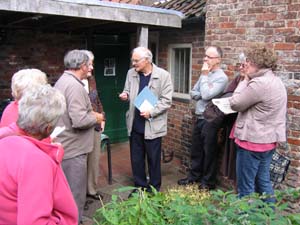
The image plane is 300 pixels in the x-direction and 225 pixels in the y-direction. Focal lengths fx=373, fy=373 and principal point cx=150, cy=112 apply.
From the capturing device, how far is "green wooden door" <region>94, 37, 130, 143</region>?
7668 mm

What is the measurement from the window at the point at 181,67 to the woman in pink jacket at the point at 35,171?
15.8 feet

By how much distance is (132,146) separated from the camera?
191 inches

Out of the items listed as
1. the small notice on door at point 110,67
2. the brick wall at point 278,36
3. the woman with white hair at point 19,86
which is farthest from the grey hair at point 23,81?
the small notice on door at point 110,67

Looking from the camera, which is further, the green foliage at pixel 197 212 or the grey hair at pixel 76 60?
the grey hair at pixel 76 60

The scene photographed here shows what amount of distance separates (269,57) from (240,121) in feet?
2.30

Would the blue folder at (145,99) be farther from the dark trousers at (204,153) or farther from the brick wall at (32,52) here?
the brick wall at (32,52)

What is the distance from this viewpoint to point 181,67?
693 cm

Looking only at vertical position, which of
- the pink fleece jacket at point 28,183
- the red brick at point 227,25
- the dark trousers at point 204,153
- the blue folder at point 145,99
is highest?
the red brick at point 227,25

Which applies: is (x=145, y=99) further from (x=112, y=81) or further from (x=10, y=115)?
(x=112, y=81)

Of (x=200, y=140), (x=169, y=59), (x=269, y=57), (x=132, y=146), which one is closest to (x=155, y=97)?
(x=132, y=146)

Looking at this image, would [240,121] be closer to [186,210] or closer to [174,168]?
[186,210]

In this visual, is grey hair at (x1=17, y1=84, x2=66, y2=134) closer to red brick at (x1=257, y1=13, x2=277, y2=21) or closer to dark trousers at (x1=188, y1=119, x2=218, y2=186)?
dark trousers at (x1=188, y1=119, x2=218, y2=186)

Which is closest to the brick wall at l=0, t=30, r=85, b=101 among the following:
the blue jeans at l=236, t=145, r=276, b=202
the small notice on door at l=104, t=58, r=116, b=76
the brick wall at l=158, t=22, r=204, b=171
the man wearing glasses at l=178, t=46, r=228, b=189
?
the small notice on door at l=104, t=58, r=116, b=76

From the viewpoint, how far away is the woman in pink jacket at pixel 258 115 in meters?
3.61
